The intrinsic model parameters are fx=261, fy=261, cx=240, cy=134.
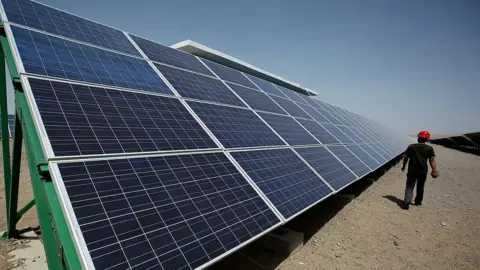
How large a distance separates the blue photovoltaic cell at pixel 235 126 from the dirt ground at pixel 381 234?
2736 millimetres

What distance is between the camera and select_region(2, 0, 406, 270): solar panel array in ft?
9.25

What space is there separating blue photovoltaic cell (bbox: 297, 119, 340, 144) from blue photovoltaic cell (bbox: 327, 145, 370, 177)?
350 millimetres

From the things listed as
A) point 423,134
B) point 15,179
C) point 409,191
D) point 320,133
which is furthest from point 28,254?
point 423,134

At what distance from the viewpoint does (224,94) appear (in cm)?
792

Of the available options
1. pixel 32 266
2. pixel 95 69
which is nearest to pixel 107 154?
pixel 95 69

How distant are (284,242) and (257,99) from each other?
505 cm

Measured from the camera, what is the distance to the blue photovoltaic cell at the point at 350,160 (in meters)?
9.01

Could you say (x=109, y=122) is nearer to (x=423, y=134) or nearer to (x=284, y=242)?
(x=284, y=242)

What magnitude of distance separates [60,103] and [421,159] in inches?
439

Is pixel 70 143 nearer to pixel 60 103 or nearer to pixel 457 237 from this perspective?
pixel 60 103

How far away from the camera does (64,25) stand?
19.1 ft

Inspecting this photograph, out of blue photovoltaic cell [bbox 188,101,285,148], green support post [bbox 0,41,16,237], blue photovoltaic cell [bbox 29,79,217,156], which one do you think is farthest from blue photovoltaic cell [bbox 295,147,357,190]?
green support post [bbox 0,41,16,237]

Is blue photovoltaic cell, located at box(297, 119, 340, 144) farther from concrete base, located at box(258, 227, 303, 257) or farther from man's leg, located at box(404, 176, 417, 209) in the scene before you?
concrete base, located at box(258, 227, 303, 257)

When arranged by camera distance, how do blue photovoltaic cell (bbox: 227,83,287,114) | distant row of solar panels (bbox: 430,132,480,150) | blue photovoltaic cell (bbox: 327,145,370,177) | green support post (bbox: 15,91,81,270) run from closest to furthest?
green support post (bbox: 15,91,81,270) < blue photovoltaic cell (bbox: 227,83,287,114) < blue photovoltaic cell (bbox: 327,145,370,177) < distant row of solar panels (bbox: 430,132,480,150)
